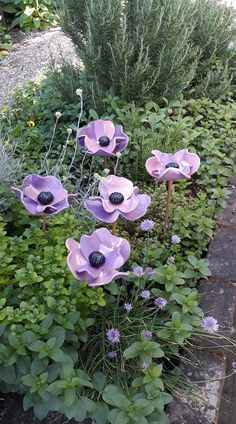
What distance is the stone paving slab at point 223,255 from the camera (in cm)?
244

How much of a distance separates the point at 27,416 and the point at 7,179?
1.11 metres

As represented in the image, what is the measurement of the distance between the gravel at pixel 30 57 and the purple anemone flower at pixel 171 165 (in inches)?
89.0

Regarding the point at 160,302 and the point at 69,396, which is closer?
the point at 69,396

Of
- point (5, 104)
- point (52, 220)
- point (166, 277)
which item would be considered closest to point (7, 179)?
point (52, 220)

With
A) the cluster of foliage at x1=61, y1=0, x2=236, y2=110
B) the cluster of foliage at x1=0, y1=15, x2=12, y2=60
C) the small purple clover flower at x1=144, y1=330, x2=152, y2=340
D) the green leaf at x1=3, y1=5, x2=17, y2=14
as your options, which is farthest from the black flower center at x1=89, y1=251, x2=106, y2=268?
the green leaf at x1=3, y1=5, x2=17, y2=14

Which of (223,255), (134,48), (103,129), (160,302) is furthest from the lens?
(134,48)

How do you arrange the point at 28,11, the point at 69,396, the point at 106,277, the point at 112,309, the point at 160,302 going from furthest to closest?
the point at 28,11 → the point at 112,309 → the point at 160,302 → the point at 106,277 → the point at 69,396

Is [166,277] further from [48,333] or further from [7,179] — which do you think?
[7,179]

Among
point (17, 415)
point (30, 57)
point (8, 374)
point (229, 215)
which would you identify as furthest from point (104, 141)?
point (30, 57)

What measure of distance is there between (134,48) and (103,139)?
1164mm

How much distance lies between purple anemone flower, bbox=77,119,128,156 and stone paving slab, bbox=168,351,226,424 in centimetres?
95

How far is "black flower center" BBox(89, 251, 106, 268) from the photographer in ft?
5.97

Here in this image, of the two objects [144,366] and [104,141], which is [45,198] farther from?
[144,366]

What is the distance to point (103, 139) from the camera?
238 cm
